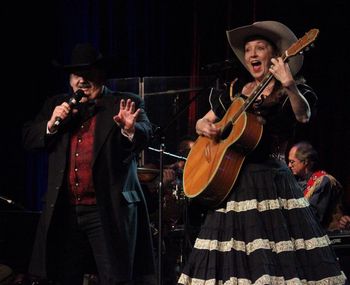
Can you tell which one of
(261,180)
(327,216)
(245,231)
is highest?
(261,180)

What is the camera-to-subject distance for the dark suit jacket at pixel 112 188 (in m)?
3.79

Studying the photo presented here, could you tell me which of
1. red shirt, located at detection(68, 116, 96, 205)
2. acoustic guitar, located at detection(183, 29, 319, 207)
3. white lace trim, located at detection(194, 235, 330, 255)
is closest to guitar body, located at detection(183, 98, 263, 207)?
acoustic guitar, located at detection(183, 29, 319, 207)

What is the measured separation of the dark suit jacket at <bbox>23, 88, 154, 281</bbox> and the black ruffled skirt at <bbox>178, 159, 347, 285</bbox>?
662mm

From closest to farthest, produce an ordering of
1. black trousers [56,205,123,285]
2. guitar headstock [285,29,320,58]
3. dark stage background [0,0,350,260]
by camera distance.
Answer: guitar headstock [285,29,320,58] < black trousers [56,205,123,285] < dark stage background [0,0,350,260]

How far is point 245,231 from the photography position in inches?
125

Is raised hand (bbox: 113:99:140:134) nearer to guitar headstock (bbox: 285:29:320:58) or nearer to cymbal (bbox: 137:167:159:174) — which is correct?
guitar headstock (bbox: 285:29:320:58)

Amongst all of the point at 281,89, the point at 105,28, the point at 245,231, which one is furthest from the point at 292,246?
the point at 105,28

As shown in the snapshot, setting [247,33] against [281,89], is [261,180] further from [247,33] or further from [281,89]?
[247,33]

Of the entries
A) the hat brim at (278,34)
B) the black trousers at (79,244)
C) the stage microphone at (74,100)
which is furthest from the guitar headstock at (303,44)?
the black trousers at (79,244)

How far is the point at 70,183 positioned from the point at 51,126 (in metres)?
0.38

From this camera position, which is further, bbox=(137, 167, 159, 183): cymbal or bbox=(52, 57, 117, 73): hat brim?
bbox=(137, 167, 159, 183): cymbal

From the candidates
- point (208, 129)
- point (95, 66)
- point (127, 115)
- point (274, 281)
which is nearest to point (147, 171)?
point (95, 66)

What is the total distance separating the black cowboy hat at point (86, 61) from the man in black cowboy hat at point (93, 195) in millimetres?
41

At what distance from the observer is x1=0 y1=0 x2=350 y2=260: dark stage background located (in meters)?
7.17
